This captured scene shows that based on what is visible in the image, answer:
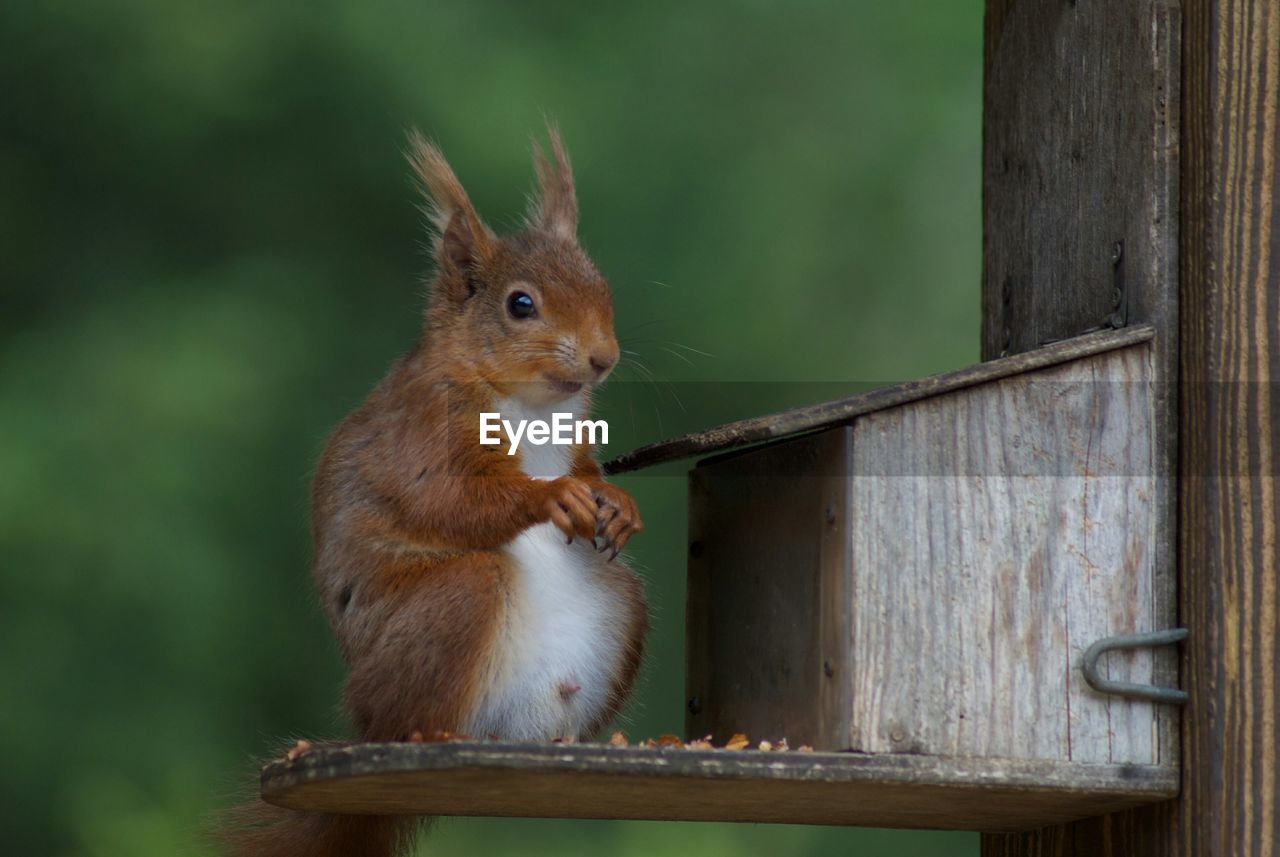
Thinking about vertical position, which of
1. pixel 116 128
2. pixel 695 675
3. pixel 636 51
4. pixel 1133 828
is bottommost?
pixel 1133 828

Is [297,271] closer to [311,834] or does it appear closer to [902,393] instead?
[311,834]

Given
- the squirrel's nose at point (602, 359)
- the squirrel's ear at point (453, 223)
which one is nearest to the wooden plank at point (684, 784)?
the squirrel's nose at point (602, 359)

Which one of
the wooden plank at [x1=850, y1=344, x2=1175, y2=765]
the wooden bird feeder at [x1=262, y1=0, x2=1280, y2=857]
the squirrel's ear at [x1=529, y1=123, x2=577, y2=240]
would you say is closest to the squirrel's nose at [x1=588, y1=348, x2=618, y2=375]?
the wooden bird feeder at [x1=262, y1=0, x2=1280, y2=857]

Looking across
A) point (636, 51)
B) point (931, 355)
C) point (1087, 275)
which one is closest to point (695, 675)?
point (1087, 275)

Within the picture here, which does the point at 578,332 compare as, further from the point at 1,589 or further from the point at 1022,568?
the point at 1,589

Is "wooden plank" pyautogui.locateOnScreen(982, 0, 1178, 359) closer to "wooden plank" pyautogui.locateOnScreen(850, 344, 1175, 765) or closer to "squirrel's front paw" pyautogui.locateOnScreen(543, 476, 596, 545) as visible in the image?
"wooden plank" pyautogui.locateOnScreen(850, 344, 1175, 765)

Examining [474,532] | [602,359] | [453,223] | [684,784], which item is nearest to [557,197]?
[453,223]
